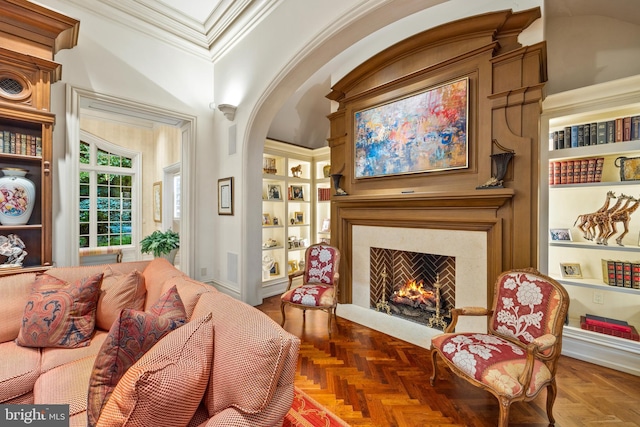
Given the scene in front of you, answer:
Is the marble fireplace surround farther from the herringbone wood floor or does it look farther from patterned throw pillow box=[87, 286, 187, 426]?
patterned throw pillow box=[87, 286, 187, 426]

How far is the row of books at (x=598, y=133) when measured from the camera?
2244mm

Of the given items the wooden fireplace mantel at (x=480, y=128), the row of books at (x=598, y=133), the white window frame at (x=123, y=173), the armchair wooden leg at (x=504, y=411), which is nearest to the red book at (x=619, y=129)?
the row of books at (x=598, y=133)

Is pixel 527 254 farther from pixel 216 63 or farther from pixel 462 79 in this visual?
pixel 216 63

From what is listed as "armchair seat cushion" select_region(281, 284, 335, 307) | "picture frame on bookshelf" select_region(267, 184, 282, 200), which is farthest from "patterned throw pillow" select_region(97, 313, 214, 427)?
"picture frame on bookshelf" select_region(267, 184, 282, 200)

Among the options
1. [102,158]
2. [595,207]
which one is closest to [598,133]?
[595,207]

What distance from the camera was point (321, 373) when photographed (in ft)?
7.31

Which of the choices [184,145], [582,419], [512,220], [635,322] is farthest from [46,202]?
[635,322]

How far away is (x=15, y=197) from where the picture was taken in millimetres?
2438

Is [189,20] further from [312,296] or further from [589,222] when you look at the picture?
[589,222]

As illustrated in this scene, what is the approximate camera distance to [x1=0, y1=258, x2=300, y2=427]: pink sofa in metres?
0.99

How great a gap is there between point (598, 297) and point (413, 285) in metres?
1.65

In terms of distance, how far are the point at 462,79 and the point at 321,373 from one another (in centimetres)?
292

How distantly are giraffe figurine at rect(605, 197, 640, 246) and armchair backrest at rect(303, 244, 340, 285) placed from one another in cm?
255

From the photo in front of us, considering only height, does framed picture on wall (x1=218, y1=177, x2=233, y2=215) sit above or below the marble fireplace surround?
above
